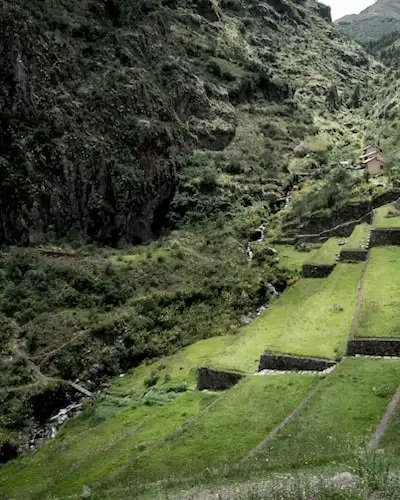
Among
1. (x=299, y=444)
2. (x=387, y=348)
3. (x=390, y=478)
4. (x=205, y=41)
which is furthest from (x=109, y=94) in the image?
(x=390, y=478)

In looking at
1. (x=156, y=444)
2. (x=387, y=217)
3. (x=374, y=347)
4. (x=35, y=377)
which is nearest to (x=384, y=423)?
(x=374, y=347)

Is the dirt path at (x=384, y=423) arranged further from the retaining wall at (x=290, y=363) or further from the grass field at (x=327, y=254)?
the grass field at (x=327, y=254)

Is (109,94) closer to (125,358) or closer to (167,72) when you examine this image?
(167,72)

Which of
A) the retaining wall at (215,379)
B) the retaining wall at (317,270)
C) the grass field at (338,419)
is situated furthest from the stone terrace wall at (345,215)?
the grass field at (338,419)

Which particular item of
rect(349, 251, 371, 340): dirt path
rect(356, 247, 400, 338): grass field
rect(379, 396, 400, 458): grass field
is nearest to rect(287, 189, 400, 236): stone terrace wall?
rect(356, 247, 400, 338): grass field

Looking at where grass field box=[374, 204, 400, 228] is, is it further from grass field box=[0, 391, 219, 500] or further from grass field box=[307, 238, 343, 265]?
grass field box=[0, 391, 219, 500]

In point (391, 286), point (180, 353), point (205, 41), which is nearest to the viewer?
point (391, 286)
